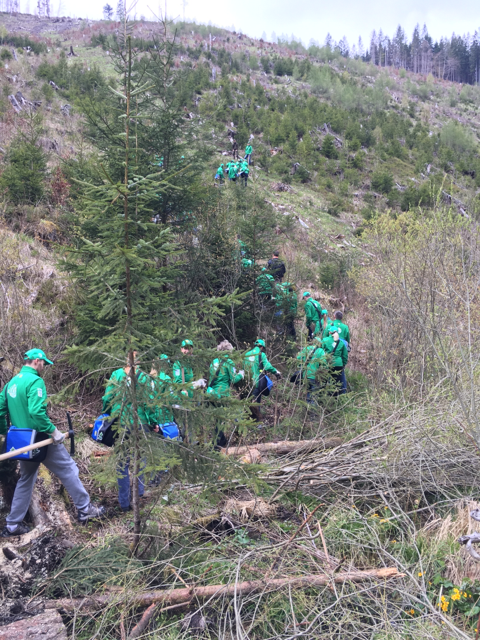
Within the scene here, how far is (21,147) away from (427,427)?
34.6ft

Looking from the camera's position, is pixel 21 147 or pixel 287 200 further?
pixel 287 200

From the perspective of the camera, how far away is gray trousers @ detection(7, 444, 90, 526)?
164 inches

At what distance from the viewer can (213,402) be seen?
3711mm

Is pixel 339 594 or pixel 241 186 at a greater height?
pixel 241 186

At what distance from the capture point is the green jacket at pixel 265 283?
8808mm

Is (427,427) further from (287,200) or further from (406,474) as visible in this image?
(287,200)

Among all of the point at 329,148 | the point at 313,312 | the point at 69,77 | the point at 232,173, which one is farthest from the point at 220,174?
the point at 69,77

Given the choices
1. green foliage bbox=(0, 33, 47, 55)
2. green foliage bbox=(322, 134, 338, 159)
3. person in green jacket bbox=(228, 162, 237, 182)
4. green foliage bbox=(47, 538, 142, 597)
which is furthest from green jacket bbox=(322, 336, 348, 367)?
green foliage bbox=(0, 33, 47, 55)

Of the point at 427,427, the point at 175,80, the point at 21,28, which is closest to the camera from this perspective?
the point at 427,427

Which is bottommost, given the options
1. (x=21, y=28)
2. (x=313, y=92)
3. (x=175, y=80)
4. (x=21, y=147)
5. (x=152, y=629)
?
(x=152, y=629)

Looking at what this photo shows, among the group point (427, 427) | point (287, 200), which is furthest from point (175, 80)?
point (287, 200)

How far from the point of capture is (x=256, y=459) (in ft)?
17.4

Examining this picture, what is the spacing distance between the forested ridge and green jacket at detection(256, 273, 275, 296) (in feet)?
0.10

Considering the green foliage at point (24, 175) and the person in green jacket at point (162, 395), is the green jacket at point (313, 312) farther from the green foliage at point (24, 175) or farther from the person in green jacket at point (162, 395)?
the green foliage at point (24, 175)
